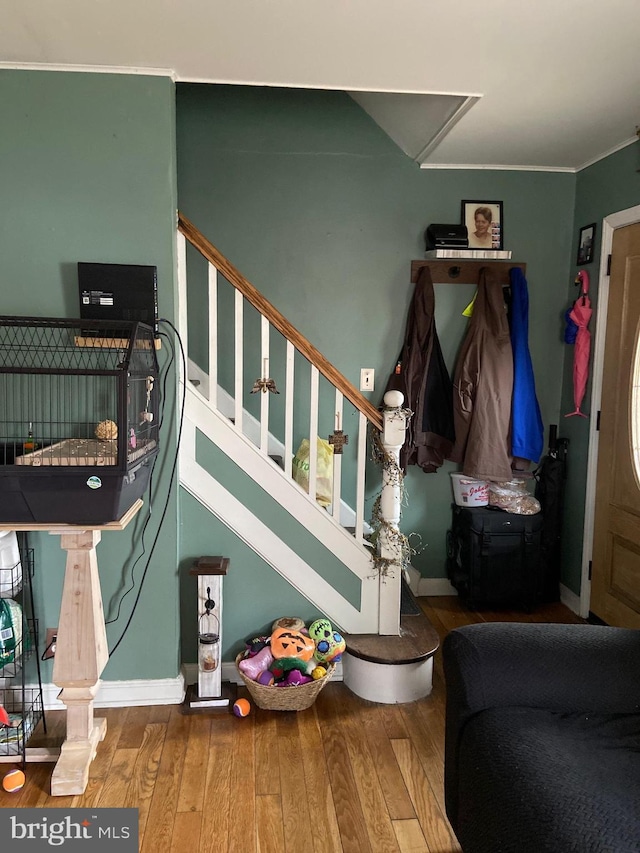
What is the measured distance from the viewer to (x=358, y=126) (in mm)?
3410

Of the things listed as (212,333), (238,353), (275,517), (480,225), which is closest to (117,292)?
(212,333)

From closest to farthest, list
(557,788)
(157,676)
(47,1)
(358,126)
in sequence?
(557,788), (47,1), (157,676), (358,126)

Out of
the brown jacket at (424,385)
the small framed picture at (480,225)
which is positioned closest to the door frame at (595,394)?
the small framed picture at (480,225)

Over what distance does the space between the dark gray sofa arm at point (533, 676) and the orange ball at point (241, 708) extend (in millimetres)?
936

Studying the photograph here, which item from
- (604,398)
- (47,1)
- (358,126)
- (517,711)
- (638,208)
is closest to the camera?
(517,711)

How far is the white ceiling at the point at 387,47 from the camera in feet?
6.25

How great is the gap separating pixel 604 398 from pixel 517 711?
196cm

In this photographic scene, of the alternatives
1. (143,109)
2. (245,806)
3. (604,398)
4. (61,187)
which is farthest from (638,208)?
(245,806)

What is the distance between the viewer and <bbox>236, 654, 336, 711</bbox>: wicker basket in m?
2.46

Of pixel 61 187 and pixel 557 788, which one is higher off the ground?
pixel 61 187

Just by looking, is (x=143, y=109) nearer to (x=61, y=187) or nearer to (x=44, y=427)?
(x=61, y=187)

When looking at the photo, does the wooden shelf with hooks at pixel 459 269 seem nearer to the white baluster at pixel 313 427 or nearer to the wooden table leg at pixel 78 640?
the white baluster at pixel 313 427

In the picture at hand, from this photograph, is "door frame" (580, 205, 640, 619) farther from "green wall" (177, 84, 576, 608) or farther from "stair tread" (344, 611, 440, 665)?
"stair tread" (344, 611, 440, 665)

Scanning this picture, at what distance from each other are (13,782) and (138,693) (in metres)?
0.59
